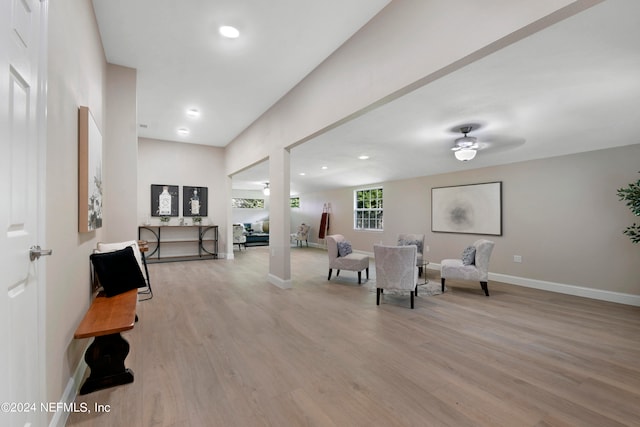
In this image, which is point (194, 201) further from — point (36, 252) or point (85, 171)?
point (36, 252)

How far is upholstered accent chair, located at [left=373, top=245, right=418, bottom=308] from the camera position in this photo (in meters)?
3.71

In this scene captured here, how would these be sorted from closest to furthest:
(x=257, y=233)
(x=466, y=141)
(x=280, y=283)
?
1. (x=466, y=141)
2. (x=280, y=283)
3. (x=257, y=233)

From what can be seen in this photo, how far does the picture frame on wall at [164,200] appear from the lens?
7027mm

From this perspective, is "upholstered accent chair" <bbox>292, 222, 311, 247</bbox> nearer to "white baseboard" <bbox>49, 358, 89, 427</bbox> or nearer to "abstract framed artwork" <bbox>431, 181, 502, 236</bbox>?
"abstract framed artwork" <bbox>431, 181, 502, 236</bbox>

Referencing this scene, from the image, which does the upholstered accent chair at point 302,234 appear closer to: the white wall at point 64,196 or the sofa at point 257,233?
the sofa at point 257,233

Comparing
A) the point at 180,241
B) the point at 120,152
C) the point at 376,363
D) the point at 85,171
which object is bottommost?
the point at 376,363

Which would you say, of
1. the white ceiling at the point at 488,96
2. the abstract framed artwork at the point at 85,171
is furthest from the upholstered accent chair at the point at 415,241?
the abstract framed artwork at the point at 85,171

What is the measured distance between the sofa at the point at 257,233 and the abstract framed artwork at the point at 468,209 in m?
6.49

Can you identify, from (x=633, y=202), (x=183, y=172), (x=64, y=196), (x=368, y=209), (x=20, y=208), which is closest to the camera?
(x=20, y=208)

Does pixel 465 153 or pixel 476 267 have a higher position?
pixel 465 153

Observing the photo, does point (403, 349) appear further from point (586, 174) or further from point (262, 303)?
point (586, 174)

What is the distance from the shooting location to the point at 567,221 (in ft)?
14.7

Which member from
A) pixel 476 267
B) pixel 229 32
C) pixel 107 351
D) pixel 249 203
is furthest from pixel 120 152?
pixel 249 203

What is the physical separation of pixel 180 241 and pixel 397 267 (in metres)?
5.95
